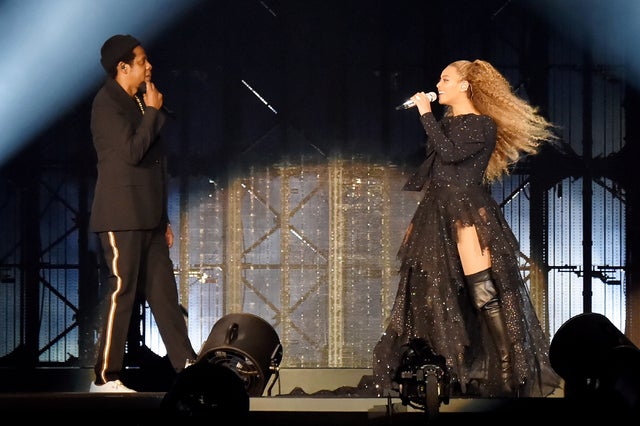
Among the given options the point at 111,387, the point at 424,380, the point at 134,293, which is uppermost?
the point at 134,293

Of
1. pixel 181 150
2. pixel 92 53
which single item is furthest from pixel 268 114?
pixel 92 53

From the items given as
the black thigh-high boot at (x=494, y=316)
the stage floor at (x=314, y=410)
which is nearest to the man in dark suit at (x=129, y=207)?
the stage floor at (x=314, y=410)

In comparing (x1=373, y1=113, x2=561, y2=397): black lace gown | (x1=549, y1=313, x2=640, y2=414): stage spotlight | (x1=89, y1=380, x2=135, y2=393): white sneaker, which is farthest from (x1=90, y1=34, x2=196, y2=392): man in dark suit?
(x1=549, y1=313, x2=640, y2=414): stage spotlight

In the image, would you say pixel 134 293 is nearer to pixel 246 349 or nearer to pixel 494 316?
pixel 246 349

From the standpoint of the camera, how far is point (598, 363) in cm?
440

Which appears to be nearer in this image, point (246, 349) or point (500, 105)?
point (246, 349)

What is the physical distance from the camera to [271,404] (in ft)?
15.4

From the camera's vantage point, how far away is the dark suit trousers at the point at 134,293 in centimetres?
556

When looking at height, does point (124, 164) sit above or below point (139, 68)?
below

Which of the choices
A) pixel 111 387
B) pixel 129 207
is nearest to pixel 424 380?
pixel 111 387

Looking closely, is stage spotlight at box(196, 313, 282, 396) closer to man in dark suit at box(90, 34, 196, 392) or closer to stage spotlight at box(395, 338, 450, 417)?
man in dark suit at box(90, 34, 196, 392)

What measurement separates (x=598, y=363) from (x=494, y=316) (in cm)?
135

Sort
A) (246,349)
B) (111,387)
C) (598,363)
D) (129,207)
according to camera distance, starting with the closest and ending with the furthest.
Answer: (598,363)
(246,349)
(111,387)
(129,207)

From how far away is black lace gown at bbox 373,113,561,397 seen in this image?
18.9 feet
